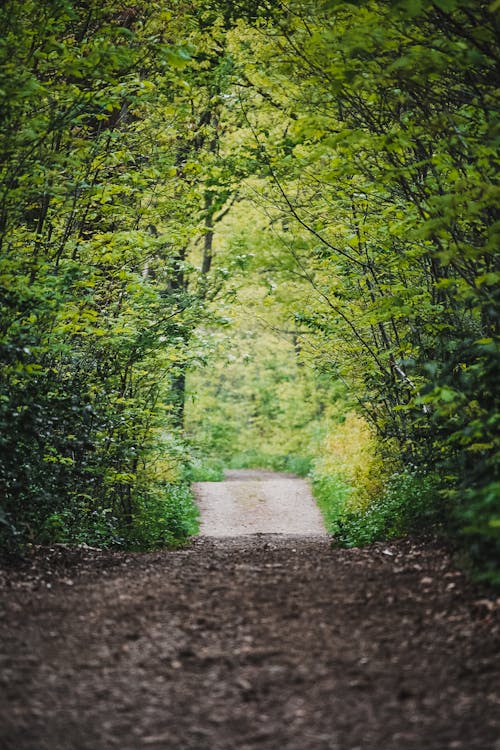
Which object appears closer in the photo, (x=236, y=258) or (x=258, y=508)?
(x=236, y=258)

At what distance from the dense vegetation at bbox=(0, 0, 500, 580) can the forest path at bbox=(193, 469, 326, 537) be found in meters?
1.37

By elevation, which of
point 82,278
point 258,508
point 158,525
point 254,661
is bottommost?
point 258,508

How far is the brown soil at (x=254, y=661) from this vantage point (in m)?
3.13

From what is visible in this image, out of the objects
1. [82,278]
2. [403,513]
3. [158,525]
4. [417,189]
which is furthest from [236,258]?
[403,513]

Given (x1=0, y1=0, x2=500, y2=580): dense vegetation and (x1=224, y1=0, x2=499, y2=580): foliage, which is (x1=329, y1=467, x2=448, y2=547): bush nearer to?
(x1=0, y1=0, x2=500, y2=580): dense vegetation

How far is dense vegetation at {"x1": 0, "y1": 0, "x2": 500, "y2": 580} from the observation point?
5.89m

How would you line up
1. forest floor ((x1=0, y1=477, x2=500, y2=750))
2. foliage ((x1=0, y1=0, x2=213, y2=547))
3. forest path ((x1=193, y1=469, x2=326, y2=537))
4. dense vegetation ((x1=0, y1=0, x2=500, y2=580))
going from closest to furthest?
1. forest floor ((x1=0, y1=477, x2=500, y2=750))
2. dense vegetation ((x1=0, y1=0, x2=500, y2=580))
3. foliage ((x1=0, y1=0, x2=213, y2=547))
4. forest path ((x1=193, y1=469, x2=326, y2=537))

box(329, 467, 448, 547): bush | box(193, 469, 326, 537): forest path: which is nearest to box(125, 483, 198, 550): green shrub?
box(193, 469, 326, 537): forest path

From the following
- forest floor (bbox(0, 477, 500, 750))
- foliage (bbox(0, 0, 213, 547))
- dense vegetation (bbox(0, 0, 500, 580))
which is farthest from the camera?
foliage (bbox(0, 0, 213, 547))

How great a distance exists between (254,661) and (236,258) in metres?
10.0

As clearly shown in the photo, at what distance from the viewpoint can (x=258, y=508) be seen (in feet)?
57.9

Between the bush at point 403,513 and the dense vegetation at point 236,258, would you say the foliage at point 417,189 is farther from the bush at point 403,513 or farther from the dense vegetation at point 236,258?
the bush at point 403,513

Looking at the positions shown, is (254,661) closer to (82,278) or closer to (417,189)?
(417,189)

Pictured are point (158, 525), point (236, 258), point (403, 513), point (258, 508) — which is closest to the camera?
point (403, 513)
